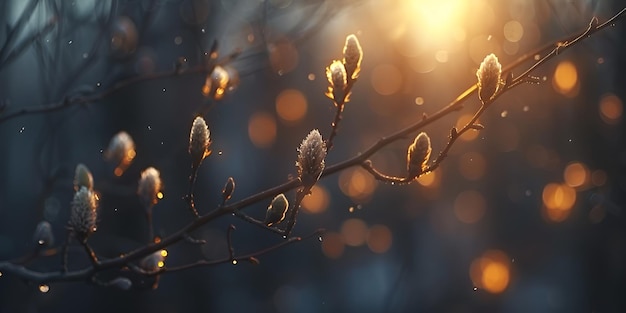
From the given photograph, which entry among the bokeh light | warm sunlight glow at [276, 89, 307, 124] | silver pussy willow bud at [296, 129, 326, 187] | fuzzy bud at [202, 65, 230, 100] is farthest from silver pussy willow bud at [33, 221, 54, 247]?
warm sunlight glow at [276, 89, 307, 124]

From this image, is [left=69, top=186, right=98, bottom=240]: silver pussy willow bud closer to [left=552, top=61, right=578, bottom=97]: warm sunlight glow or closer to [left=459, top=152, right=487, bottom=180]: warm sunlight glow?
[left=552, top=61, right=578, bottom=97]: warm sunlight glow

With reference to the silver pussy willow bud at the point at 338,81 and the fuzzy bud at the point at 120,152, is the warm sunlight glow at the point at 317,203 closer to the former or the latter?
the fuzzy bud at the point at 120,152

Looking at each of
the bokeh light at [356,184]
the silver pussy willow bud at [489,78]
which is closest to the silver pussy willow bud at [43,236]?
the silver pussy willow bud at [489,78]

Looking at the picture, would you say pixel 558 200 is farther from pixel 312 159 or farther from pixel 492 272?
pixel 312 159

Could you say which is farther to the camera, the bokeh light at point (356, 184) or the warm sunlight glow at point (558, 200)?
the bokeh light at point (356, 184)

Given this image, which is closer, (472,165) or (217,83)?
(217,83)

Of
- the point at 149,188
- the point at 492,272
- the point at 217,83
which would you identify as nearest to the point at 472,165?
the point at 492,272

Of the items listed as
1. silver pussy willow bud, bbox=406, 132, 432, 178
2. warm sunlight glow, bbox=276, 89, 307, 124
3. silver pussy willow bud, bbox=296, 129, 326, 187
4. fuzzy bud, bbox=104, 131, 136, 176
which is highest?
warm sunlight glow, bbox=276, 89, 307, 124
